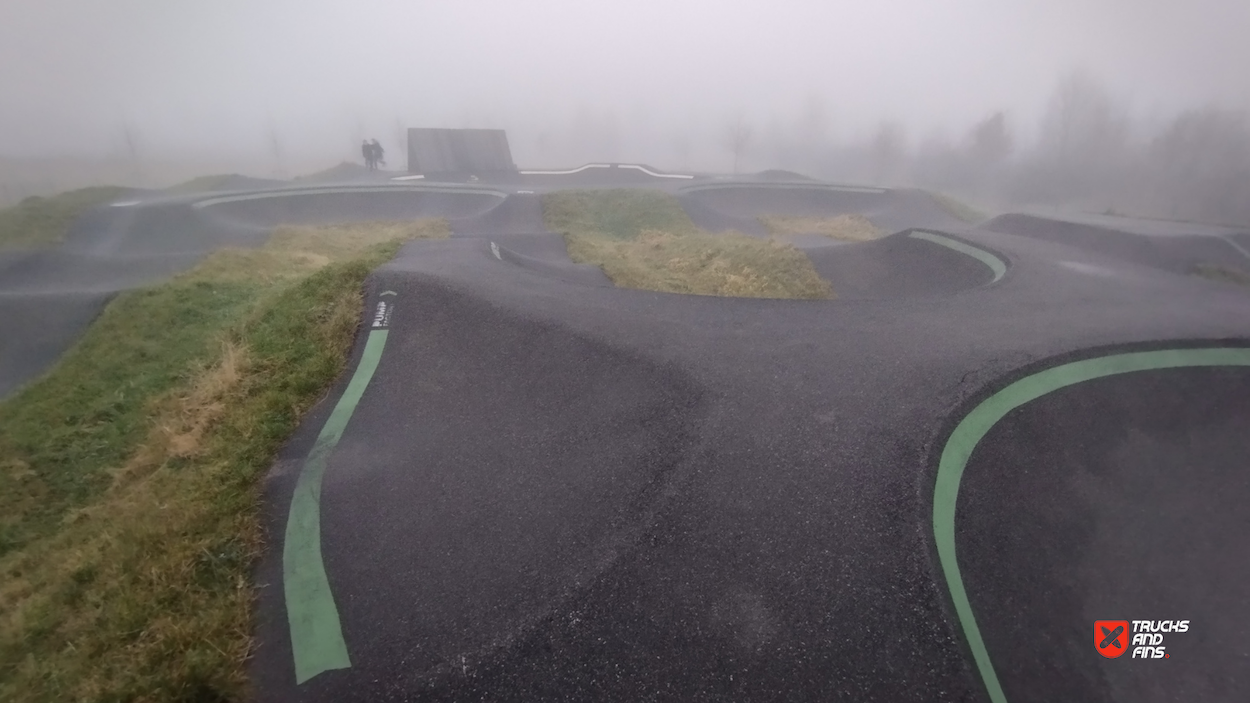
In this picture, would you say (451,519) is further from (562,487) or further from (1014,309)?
(1014,309)

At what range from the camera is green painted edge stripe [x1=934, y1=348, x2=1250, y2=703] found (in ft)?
14.6

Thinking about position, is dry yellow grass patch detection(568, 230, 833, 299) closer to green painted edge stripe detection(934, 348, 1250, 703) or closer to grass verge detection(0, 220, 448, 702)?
grass verge detection(0, 220, 448, 702)

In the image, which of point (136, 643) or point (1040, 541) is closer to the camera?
point (136, 643)

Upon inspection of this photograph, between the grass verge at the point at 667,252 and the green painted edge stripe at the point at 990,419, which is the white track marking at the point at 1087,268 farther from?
the grass verge at the point at 667,252

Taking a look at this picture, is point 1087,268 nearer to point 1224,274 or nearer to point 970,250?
point 970,250

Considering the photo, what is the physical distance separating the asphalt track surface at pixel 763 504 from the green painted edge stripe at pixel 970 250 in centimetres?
356

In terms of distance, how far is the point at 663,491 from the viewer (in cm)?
544

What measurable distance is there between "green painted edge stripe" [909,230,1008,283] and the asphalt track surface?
356 centimetres

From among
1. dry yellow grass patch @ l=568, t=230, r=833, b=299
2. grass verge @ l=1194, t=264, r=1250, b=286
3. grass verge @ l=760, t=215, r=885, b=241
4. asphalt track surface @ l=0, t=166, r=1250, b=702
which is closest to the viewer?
asphalt track surface @ l=0, t=166, r=1250, b=702

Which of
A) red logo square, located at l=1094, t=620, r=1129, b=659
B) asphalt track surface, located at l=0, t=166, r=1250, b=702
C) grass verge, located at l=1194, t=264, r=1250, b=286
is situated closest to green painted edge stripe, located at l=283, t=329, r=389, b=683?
asphalt track surface, located at l=0, t=166, r=1250, b=702

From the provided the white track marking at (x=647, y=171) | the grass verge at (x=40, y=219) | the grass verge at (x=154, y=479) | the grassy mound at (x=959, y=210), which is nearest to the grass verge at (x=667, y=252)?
the grass verge at (x=154, y=479)

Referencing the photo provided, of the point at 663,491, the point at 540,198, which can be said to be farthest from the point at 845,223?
the point at 663,491

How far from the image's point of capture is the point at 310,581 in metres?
5.11

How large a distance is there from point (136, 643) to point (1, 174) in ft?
140
